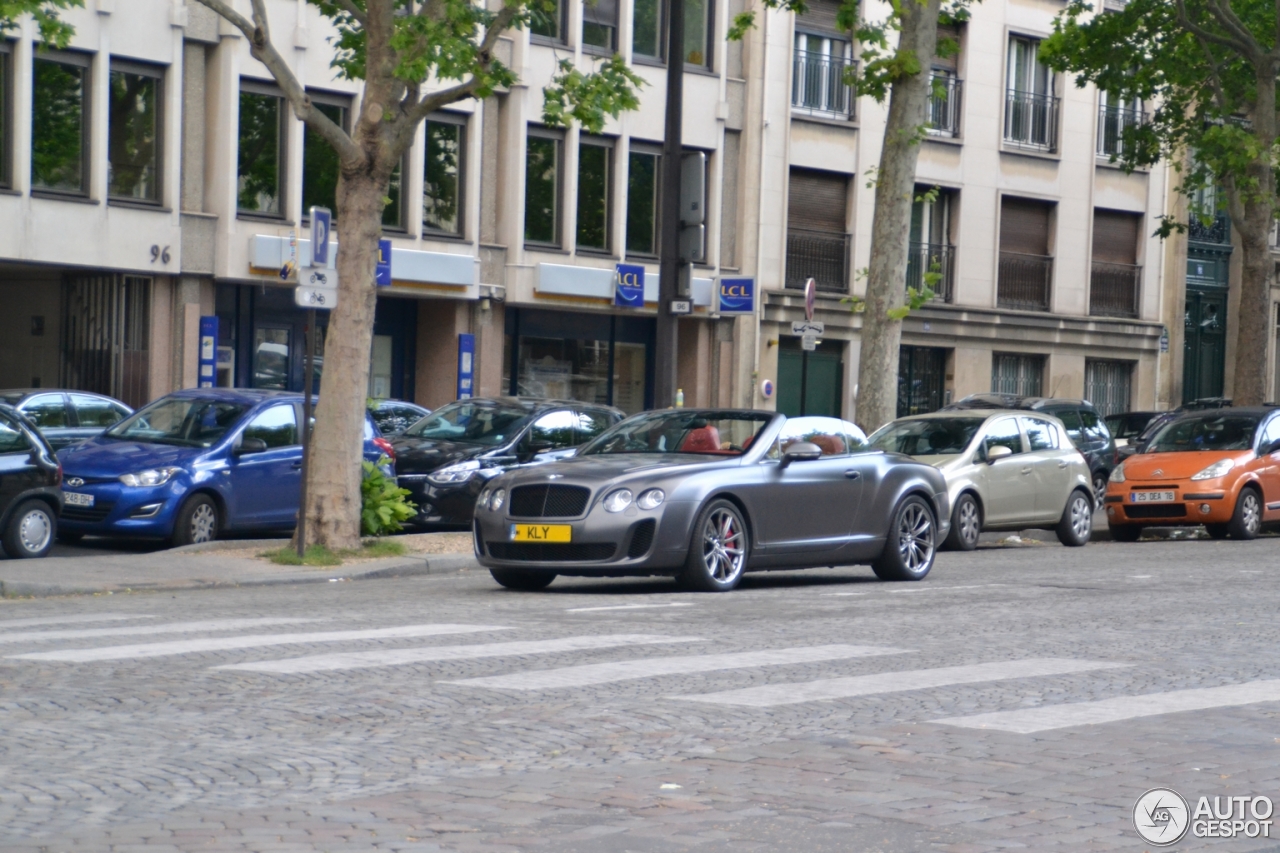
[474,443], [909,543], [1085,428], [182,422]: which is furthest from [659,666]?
[1085,428]

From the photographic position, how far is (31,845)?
552cm

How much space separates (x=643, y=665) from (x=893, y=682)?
1.27m

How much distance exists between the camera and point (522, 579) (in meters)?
15.1

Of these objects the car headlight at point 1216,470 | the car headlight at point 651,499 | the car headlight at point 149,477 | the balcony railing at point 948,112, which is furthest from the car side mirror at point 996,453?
the balcony railing at point 948,112

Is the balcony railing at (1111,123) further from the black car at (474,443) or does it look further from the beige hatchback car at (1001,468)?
the black car at (474,443)

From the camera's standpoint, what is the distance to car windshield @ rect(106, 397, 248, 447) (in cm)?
1923

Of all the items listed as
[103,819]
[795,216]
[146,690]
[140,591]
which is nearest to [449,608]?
[140,591]

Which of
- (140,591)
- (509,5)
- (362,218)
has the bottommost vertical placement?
(140,591)

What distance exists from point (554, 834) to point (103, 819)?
1.37 meters

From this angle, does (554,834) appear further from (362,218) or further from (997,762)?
(362,218)

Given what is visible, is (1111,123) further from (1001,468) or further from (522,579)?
(522,579)

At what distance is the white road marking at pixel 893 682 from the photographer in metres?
8.62

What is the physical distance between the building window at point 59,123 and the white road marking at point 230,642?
62.4ft

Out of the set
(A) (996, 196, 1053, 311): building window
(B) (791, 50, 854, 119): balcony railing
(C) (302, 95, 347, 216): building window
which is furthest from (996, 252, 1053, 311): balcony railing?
(C) (302, 95, 347, 216): building window
